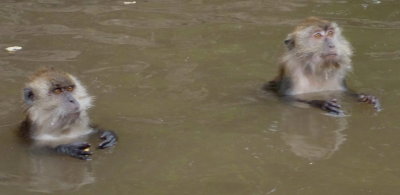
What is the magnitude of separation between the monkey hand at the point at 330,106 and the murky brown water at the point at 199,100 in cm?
9

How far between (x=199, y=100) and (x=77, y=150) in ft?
5.27

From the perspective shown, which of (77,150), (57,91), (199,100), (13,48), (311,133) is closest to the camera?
(77,150)

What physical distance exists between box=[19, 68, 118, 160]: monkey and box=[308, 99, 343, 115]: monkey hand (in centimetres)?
191

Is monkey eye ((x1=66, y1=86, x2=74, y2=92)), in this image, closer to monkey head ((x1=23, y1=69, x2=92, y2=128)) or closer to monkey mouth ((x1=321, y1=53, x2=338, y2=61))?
monkey head ((x1=23, y1=69, x2=92, y2=128))

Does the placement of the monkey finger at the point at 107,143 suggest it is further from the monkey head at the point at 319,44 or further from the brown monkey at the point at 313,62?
the monkey head at the point at 319,44

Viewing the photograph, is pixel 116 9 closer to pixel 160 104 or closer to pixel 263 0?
pixel 263 0

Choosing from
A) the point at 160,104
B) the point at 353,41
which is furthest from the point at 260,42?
the point at 160,104

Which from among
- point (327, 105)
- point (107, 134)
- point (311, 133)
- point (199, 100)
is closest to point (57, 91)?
point (107, 134)

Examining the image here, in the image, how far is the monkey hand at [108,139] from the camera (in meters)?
6.49

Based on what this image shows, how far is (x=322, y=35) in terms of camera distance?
7773 mm

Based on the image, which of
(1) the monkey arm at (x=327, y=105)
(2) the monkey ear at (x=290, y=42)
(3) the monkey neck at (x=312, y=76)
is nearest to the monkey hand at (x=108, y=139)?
(1) the monkey arm at (x=327, y=105)

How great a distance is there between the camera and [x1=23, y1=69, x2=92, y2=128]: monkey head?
6.62 meters

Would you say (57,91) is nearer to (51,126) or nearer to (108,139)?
(51,126)

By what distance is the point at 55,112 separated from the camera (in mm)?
6680
